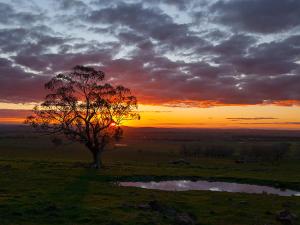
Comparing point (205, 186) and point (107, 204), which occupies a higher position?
point (107, 204)

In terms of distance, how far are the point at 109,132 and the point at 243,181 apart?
22.2 m

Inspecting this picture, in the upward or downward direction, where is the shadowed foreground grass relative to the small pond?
upward

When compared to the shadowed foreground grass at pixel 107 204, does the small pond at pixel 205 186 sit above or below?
below

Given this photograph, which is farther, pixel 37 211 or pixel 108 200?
pixel 108 200

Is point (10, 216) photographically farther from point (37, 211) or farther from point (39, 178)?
point (39, 178)

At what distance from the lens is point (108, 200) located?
29.4m

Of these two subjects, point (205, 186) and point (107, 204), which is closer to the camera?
point (107, 204)

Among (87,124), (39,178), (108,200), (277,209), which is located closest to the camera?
(277,209)

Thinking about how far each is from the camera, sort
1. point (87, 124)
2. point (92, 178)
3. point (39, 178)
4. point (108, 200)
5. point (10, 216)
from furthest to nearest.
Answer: point (87, 124) → point (92, 178) → point (39, 178) → point (108, 200) → point (10, 216)

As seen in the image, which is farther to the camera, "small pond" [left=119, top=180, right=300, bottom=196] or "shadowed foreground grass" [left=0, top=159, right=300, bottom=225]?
"small pond" [left=119, top=180, right=300, bottom=196]

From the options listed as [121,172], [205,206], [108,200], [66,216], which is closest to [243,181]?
[121,172]

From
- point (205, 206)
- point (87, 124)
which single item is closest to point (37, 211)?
point (205, 206)

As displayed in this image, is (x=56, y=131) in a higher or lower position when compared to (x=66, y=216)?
higher

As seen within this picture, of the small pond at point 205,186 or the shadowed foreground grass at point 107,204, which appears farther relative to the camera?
the small pond at point 205,186
